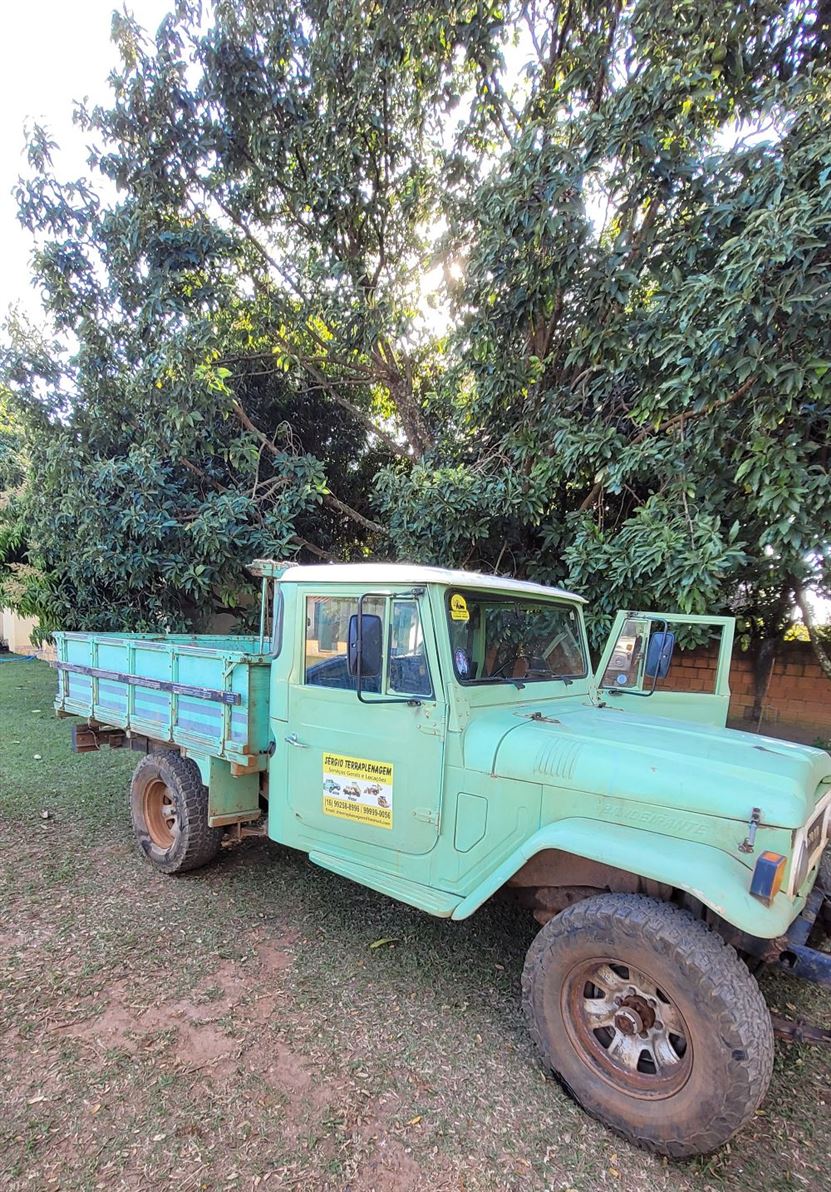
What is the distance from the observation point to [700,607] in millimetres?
4461

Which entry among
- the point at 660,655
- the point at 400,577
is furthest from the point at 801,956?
the point at 400,577

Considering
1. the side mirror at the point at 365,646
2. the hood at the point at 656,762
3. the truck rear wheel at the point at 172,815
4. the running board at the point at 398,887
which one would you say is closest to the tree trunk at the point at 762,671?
the hood at the point at 656,762

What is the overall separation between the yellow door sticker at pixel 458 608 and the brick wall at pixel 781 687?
451 centimetres

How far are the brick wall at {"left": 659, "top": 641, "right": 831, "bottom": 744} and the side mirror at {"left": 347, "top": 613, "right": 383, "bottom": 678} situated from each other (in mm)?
4922

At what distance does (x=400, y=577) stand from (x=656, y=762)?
4.65 feet

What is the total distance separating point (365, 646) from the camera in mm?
2721

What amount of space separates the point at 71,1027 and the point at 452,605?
2605 mm

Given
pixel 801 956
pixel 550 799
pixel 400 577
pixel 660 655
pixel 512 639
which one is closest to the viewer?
pixel 801 956

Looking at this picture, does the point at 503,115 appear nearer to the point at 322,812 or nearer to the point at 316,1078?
the point at 322,812

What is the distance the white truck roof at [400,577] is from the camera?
291 cm

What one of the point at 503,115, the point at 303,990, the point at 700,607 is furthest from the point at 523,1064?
the point at 503,115

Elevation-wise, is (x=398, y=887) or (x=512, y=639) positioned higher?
(x=512, y=639)

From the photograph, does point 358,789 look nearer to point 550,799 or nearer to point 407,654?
point 407,654

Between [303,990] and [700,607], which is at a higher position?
[700,607]
